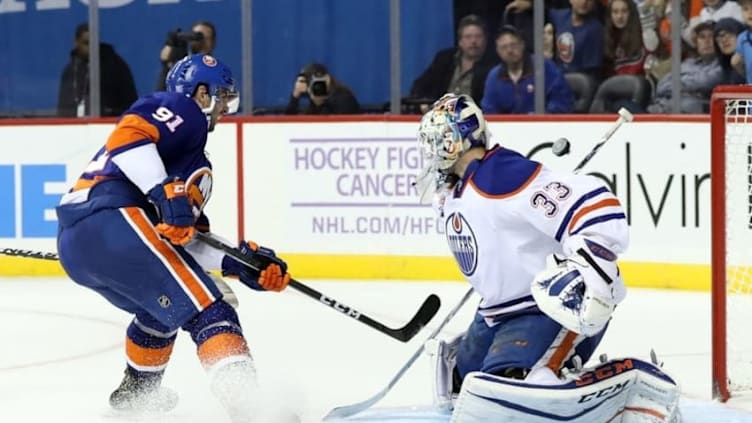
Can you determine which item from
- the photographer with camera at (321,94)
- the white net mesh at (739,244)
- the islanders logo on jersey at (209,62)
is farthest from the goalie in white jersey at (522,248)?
the photographer with camera at (321,94)

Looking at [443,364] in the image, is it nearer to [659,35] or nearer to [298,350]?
[298,350]

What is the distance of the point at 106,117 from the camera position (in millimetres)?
7918

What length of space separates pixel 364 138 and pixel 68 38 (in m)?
1.99

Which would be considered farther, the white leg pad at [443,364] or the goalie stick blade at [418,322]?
the goalie stick blade at [418,322]

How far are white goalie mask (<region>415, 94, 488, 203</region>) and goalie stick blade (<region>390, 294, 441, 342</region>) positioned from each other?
64cm

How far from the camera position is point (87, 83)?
26.5ft

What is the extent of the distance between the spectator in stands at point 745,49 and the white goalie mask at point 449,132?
3.52 m

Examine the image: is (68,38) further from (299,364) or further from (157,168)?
(157,168)

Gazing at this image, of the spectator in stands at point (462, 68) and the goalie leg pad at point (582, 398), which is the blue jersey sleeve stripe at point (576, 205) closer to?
the goalie leg pad at point (582, 398)

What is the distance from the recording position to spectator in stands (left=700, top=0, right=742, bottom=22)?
6.87m

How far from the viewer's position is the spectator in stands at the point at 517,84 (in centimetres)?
721

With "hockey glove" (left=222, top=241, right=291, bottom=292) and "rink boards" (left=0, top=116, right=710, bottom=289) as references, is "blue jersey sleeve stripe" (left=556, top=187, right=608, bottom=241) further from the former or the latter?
"rink boards" (left=0, top=116, right=710, bottom=289)

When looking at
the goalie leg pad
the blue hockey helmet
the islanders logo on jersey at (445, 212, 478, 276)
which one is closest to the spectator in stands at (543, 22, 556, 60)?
the blue hockey helmet

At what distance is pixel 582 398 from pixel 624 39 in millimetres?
4064
